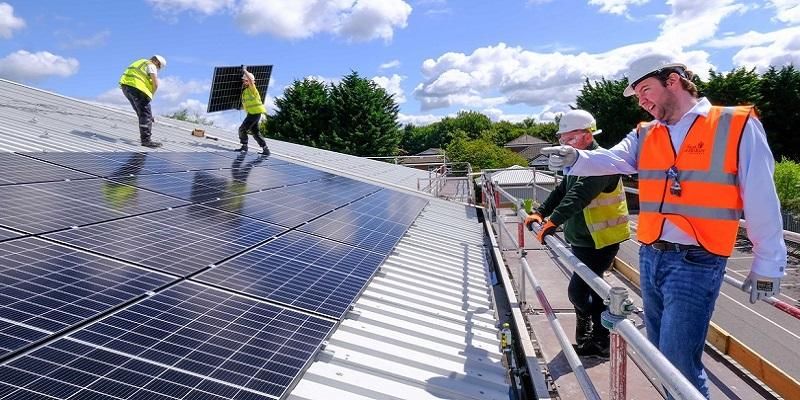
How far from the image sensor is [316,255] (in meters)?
5.54

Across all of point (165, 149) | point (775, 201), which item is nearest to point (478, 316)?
point (775, 201)

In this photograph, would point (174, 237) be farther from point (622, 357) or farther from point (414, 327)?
point (622, 357)

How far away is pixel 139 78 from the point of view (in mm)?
10539

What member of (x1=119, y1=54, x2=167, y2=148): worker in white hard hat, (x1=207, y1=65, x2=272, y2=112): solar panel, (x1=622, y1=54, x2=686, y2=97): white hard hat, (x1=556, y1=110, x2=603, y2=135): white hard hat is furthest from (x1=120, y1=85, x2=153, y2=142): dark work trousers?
(x1=622, y1=54, x2=686, y2=97): white hard hat

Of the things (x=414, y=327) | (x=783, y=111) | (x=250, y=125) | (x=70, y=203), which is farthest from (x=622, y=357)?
(x=783, y=111)

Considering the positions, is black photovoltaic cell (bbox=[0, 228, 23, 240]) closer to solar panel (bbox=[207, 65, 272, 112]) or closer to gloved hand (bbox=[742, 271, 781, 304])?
gloved hand (bbox=[742, 271, 781, 304])

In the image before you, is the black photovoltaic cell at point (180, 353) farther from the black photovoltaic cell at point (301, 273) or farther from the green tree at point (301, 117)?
the green tree at point (301, 117)

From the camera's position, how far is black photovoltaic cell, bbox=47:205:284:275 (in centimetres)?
423

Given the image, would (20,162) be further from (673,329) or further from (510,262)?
(510,262)

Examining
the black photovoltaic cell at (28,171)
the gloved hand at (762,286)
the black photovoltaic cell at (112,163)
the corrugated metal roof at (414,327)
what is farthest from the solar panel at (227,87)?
the gloved hand at (762,286)

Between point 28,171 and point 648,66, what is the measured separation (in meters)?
6.55

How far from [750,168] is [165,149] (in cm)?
1081

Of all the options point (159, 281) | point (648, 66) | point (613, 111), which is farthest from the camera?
point (613, 111)

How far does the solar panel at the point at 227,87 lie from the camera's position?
17109 mm
